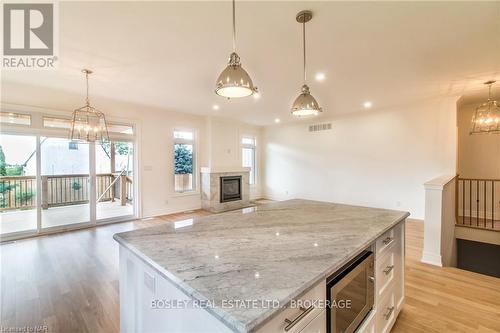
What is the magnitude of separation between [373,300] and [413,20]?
2.64m

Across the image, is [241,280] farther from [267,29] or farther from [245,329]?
[267,29]

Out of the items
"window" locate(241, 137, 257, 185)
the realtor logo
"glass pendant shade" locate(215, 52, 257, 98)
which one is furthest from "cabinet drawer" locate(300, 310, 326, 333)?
"window" locate(241, 137, 257, 185)

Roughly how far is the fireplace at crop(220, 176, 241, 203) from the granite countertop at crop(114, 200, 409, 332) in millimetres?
4747

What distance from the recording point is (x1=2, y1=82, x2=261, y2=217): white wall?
14.1 ft

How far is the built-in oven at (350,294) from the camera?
1.12 metres

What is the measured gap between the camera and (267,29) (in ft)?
7.97

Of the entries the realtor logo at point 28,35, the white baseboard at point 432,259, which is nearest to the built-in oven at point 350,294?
the white baseboard at point 432,259

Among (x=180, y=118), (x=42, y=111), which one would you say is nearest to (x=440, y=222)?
(x=180, y=118)

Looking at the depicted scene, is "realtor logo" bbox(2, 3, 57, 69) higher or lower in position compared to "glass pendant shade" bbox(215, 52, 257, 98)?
higher

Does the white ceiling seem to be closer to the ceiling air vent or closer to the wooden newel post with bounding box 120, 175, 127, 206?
the wooden newel post with bounding box 120, 175, 127, 206

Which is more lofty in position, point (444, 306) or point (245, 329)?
point (245, 329)

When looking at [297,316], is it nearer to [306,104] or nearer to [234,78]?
[234,78]

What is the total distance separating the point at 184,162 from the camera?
656 cm

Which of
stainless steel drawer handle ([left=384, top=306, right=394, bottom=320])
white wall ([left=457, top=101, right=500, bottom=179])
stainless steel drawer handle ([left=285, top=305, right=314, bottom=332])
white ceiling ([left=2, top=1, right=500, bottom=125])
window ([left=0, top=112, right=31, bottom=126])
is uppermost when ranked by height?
white ceiling ([left=2, top=1, right=500, bottom=125])
